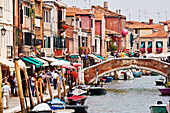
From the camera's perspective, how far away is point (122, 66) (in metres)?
50.1

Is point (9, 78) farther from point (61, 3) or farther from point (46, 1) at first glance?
point (61, 3)

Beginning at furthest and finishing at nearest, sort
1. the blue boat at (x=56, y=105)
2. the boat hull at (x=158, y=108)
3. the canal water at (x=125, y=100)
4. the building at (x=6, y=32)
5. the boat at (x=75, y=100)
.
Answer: the canal water at (x=125, y=100), the boat at (x=75, y=100), the building at (x=6, y=32), the boat hull at (x=158, y=108), the blue boat at (x=56, y=105)

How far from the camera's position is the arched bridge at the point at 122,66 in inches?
1930

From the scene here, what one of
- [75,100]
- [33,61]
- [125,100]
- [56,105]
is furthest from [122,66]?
[56,105]

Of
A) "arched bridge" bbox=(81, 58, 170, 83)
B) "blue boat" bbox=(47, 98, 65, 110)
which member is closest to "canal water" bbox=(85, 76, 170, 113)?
"arched bridge" bbox=(81, 58, 170, 83)

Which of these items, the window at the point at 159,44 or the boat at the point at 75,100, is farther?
the window at the point at 159,44

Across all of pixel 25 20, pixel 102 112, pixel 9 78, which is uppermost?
pixel 25 20

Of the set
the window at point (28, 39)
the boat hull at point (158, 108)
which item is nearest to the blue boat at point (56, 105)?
the boat hull at point (158, 108)

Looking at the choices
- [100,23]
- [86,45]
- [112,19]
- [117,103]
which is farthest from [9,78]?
[112,19]

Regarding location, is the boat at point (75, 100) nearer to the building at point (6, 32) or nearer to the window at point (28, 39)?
the building at point (6, 32)

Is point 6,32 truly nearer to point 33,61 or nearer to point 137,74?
point 33,61

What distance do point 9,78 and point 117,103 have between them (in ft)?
30.9

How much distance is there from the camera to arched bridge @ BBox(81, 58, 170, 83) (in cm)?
4903

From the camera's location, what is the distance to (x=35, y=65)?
112ft
